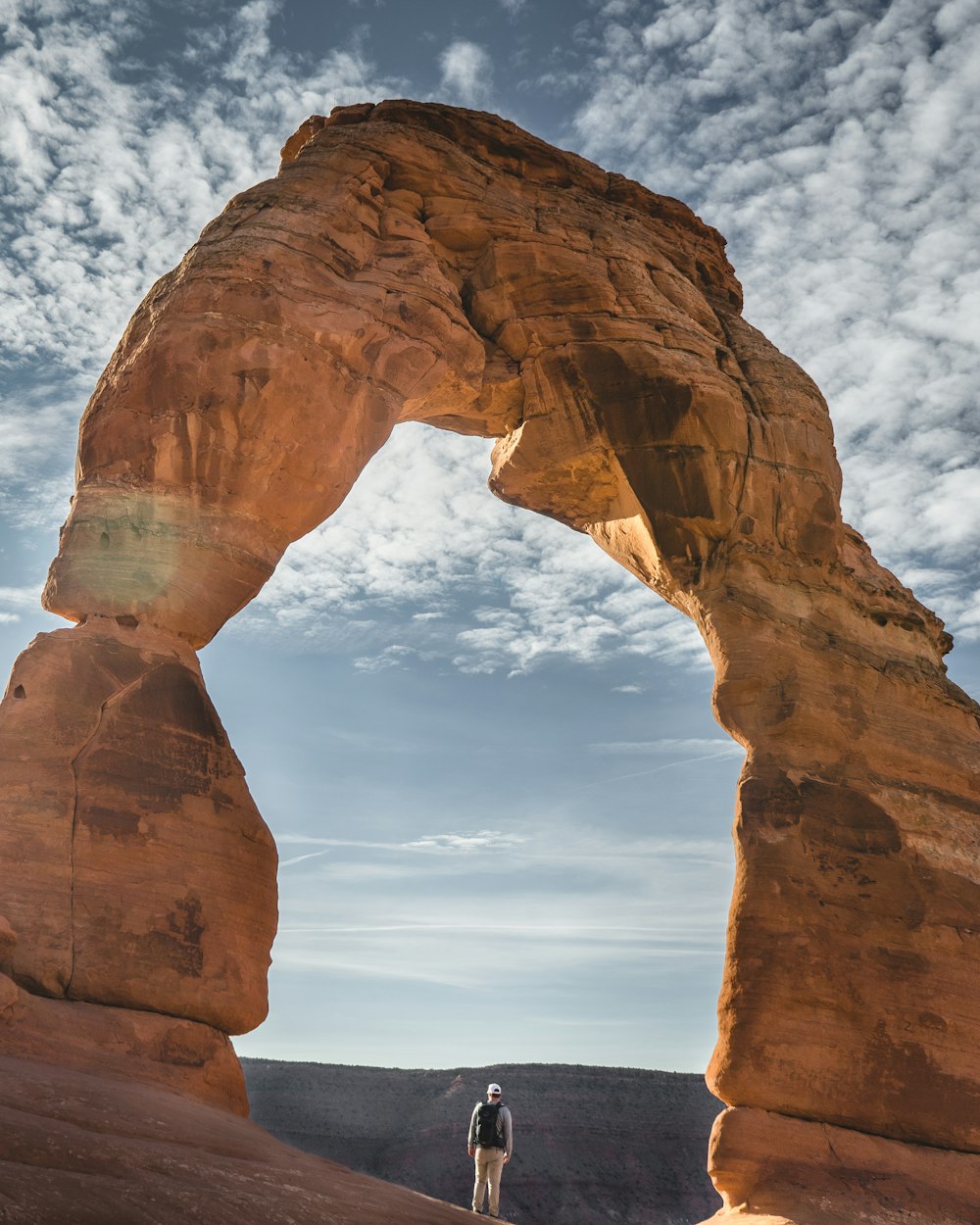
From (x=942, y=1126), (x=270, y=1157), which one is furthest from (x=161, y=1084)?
(x=942, y=1126)

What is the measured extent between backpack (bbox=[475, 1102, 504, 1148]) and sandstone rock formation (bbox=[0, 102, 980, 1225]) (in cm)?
242

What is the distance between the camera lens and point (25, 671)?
8.84 metres

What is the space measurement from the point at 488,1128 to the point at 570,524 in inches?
279

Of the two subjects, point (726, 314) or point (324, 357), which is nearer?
point (324, 357)

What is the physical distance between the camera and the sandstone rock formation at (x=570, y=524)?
8570mm

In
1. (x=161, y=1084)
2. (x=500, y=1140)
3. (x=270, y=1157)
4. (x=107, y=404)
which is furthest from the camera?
(x=500, y=1140)

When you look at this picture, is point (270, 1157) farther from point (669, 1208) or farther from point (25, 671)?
point (669, 1208)

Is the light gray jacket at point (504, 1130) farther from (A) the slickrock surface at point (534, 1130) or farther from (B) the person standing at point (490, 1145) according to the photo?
(A) the slickrock surface at point (534, 1130)

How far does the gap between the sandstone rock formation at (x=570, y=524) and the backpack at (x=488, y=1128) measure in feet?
7.95

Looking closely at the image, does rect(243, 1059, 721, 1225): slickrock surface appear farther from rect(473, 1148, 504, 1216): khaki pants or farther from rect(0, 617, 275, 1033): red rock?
rect(0, 617, 275, 1033): red rock

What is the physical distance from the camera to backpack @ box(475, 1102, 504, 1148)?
432 inches

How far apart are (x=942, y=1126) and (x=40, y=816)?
25.5 ft

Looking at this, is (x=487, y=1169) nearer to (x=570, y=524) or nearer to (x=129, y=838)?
(x=129, y=838)

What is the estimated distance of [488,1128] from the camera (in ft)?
36.0
